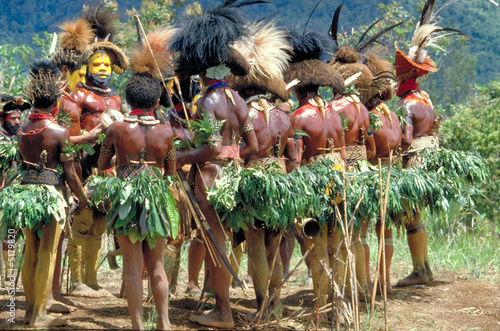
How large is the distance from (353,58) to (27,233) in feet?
12.9

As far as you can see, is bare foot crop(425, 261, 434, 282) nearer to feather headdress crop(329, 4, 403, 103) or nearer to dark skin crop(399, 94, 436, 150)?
dark skin crop(399, 94, 436, 150)

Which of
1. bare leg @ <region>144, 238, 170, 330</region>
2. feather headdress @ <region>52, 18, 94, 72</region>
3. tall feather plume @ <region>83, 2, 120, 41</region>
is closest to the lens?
bare leg @ <region>144, 238, 170, 330</region>

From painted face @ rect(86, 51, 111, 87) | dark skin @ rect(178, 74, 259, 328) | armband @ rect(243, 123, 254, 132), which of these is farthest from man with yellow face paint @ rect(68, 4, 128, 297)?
armband @ rect(243, 123, 254, 132)

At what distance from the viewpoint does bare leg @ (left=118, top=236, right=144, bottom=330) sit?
4449 millimetres

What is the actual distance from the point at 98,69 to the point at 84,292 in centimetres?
235

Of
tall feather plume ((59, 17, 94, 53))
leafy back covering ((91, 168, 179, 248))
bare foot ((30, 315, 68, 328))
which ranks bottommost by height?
bare foot ((30, 315, 68, 328))

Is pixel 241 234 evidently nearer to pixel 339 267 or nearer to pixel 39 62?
pixel 339 267

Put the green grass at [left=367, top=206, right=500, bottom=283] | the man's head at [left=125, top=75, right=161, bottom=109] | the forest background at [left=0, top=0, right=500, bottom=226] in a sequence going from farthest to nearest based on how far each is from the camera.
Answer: the forest background at [left=0, top=0, right=500, bottom=226], the green grass at [left=367, top=206, right=500, bottom=283], the man's head at [left=125, top=75, right=161, bottom=109]

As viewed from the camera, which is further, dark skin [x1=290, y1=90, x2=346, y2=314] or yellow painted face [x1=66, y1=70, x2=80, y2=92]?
yellow painted face [x1=66, y1=70, x2=80, y2=92]

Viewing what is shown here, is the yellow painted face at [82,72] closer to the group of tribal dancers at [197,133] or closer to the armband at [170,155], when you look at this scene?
the group of tribal dancers at [197,133]

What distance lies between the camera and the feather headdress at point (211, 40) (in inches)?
198

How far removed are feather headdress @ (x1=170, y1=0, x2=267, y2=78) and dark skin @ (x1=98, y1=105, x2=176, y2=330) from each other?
781 mm

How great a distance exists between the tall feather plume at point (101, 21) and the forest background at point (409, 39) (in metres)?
0.21

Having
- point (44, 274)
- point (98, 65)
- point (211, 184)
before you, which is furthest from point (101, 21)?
point (44, 274)
